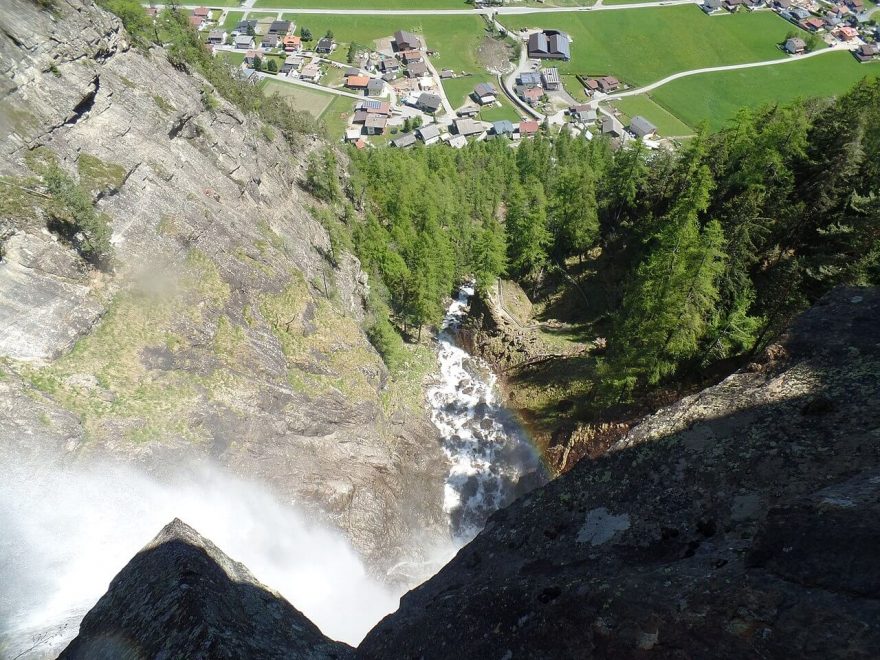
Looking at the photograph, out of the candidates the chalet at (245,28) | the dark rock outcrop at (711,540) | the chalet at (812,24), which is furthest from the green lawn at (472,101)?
the dark rock outcrop at (711,540)

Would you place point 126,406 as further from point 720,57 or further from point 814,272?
point 720,57

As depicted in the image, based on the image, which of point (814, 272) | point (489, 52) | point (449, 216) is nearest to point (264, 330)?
point (449, 216)

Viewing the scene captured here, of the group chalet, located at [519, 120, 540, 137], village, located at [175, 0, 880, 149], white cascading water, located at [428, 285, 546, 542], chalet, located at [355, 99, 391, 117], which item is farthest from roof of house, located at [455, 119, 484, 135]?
white cascading water, located at [428, 285, 546, 542]

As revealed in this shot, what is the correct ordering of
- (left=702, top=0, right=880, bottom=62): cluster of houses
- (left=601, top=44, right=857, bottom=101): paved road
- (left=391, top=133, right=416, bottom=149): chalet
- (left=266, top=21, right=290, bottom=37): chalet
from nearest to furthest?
(left=391, top=133, right=416, bottom=149): chalet < (left=601, top=44, right=857, bottom=101): paved road < (left=702, top=0, right=880, bottom=62): cluster of houses < (left=266, top=21, right=290, bottom=37): chalet

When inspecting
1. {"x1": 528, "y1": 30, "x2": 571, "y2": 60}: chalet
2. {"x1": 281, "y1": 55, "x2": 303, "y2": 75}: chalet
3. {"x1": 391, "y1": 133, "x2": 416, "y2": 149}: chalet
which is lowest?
{"x1": 391, "y1": 133, "x2": 416, "y2": 149}: chalet

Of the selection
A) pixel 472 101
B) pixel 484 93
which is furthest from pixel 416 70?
pixel 484 93

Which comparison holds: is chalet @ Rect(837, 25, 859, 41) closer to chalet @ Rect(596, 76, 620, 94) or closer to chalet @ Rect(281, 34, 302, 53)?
chalet @ Rect(596, 76, 620, 94)
